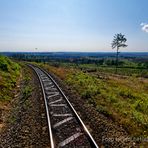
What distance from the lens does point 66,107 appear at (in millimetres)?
14508

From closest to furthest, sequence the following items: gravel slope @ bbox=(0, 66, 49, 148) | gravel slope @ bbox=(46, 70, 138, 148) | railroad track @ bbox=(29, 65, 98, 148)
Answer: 1. railroad track @ bbox=(29, 65, 98, 148)
2. gravel slope @ bbox=(46, 70, 138, 148)
3. gravel slope @ bbox=(0, 66, 49, 148)

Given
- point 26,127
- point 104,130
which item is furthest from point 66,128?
point 26,127

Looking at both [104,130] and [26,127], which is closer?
[104,130]

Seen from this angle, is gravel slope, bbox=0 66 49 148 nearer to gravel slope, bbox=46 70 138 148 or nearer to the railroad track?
the railroad track

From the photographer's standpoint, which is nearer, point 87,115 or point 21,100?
A: point 87,115

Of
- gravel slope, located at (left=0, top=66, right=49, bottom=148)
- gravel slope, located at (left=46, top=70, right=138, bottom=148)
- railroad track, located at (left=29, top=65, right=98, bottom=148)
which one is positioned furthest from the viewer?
gravel slope, located at (left=0, top=66, right=49, bottom=148)

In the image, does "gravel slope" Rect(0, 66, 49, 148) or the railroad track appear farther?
"gravel slope" Rect(0, 66, 49, 148)

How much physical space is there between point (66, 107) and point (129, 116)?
374cm

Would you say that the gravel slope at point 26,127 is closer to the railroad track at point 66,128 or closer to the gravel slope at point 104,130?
the railroad track at point 66,128

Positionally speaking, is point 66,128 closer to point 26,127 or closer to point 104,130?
point 104,130

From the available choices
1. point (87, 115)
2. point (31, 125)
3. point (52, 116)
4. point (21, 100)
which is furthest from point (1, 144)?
point (21, 100)

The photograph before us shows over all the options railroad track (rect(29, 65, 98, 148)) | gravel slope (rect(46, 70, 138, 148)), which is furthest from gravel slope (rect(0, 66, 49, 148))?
gravel slope (rect(46, 70, 138, 148))

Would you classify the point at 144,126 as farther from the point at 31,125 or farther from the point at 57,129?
the point at 31,125

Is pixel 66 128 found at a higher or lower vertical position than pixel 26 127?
higher
